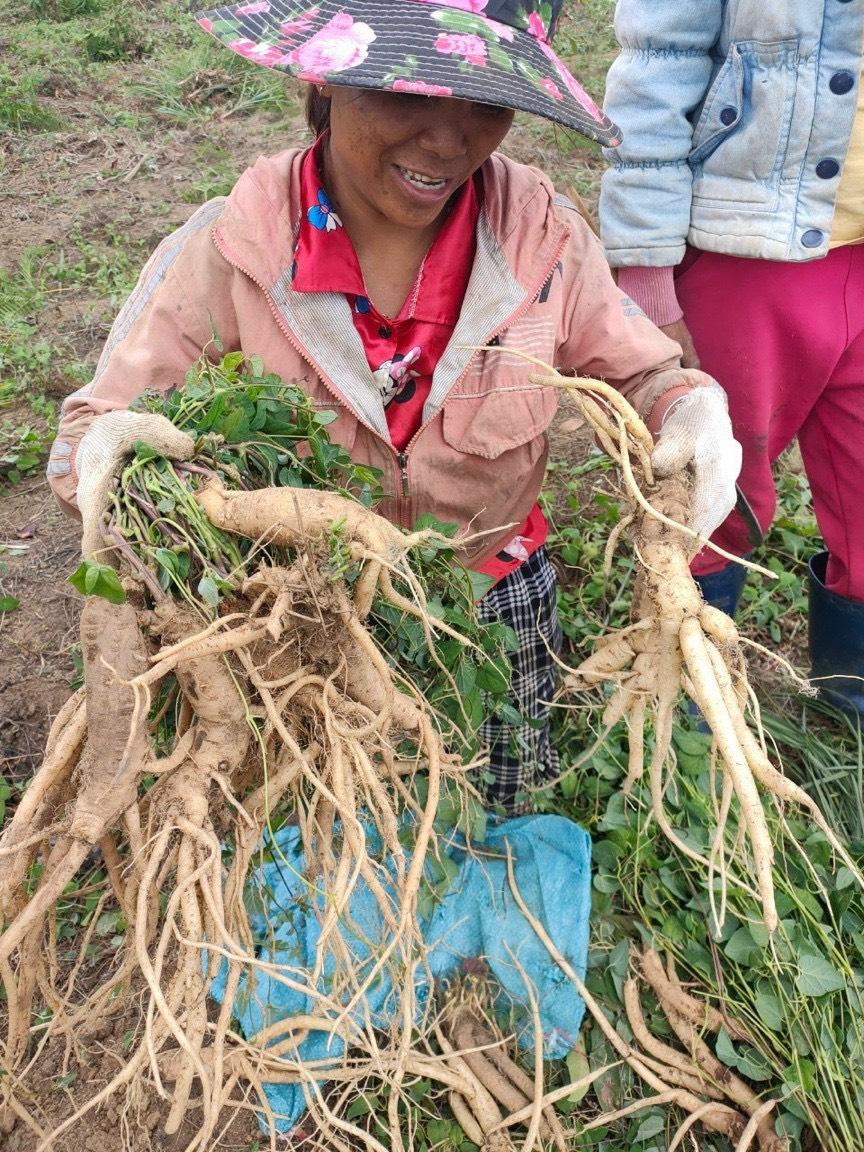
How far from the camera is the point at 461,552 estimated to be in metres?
1.73

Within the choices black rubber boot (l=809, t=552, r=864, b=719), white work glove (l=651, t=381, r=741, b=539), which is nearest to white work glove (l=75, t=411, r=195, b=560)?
white work glove (l=651, t=381, r=741, b=539)

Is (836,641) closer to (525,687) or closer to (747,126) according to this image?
(525,687)

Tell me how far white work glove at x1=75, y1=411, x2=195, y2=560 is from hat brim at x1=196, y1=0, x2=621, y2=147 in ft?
1.59

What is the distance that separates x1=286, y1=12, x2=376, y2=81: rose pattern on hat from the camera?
3.85ft

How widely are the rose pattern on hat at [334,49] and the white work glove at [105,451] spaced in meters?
0.48

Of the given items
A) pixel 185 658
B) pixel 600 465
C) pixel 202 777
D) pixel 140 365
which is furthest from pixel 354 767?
pixel 600 465

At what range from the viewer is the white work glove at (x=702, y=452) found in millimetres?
1410

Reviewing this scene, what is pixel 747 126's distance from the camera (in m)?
1.66

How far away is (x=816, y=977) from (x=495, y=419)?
124cm

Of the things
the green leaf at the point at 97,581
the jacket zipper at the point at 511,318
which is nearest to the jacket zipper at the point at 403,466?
the jacket zipper at the point at 511,318

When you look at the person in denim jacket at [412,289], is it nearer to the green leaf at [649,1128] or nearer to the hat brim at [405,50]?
the hat brim at [405,50]

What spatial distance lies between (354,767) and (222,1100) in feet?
1.74

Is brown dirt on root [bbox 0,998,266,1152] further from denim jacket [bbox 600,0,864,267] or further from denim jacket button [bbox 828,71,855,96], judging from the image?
denim jacket button [bbox 828,71,855,96]

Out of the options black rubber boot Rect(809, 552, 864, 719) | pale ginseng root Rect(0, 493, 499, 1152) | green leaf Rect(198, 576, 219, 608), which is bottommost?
black rubber boot Rect(809, 552, 864, 719)
